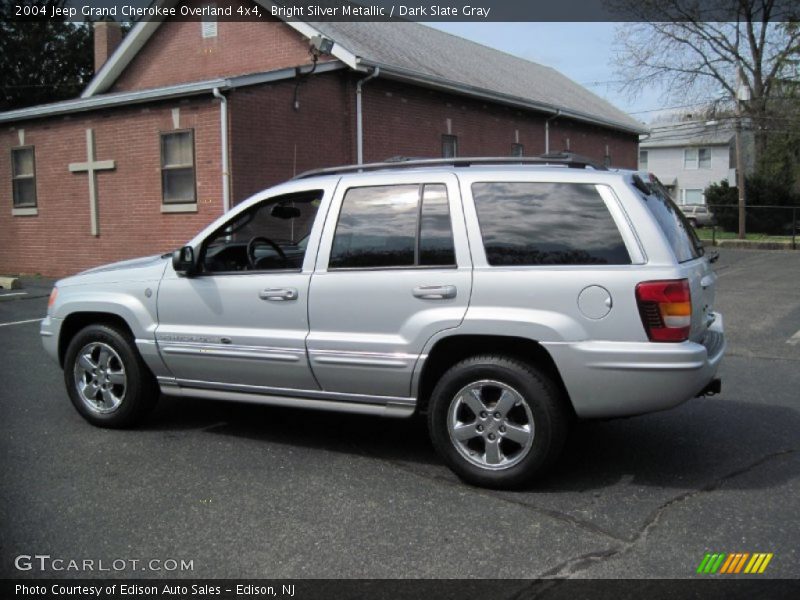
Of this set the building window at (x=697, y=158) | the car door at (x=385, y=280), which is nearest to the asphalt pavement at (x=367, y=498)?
the car door at (x=385, y=280)

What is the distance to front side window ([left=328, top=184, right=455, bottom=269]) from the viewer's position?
15.9 ft

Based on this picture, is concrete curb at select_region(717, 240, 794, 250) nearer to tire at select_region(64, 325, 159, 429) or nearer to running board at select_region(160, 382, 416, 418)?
running board at select_region(160, 382, 416, 418)

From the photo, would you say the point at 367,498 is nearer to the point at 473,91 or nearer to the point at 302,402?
the point at 302,402

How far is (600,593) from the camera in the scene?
11.2 ft

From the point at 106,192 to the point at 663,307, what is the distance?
1450 centimetres

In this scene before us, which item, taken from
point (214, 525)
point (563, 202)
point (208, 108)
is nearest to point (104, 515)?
point (214, 525)

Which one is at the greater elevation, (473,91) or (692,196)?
(473,91)

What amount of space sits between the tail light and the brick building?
11.2m

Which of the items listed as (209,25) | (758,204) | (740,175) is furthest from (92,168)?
(758,204)

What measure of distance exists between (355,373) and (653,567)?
207cm

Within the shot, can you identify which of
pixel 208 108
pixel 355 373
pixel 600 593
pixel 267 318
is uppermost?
pixel 208 108

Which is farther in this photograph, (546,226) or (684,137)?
(684,137)

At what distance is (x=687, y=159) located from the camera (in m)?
54.7

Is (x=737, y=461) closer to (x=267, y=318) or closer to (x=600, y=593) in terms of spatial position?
(x=600, y=593)
